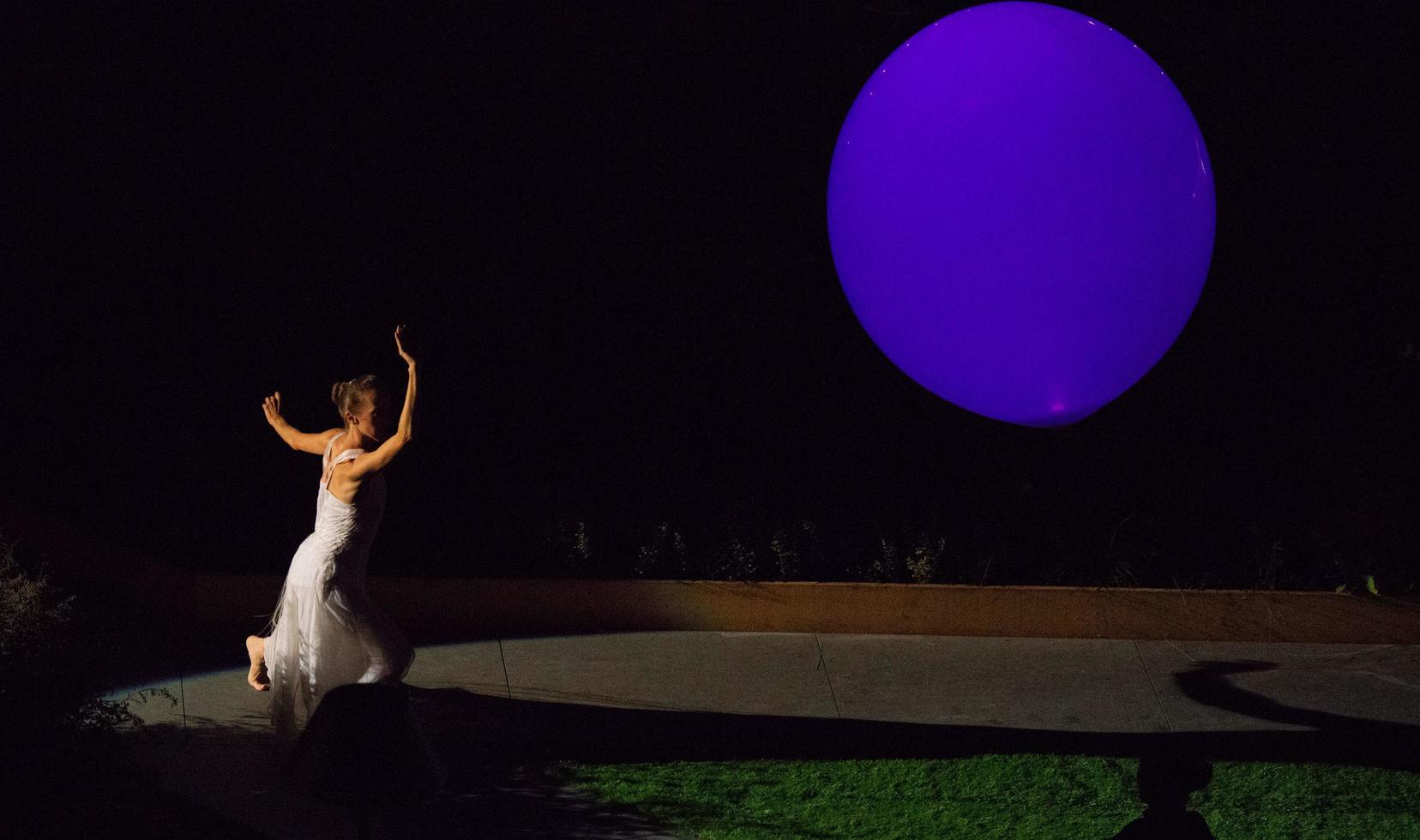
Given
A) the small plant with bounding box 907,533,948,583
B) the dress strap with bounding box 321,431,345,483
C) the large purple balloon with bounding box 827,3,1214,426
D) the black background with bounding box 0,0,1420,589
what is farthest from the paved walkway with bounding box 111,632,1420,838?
the large purple balloon with bounding box 827,3,1214,426

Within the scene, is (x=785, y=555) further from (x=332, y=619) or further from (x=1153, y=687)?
(x=332, y=619)

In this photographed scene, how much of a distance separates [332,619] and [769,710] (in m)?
2.01

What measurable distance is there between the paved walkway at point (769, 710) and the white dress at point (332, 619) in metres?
0.35

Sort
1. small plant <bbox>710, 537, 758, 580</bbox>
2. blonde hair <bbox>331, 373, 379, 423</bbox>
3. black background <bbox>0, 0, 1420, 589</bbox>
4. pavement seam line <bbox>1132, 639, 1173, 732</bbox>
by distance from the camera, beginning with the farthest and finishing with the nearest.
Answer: black background <bbox>0, 0, 1420, 589</bbox>, small plant <bbox>710, 537, 758, 580</bbox>, pavement seam line <bbox>1132, 639, 1173, 732</bbox>, blonde hair <bbox>331, 373, 379, 423</bbox>

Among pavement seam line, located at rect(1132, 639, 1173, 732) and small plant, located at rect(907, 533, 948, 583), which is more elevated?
small plant, located at rect(907, 533, 948, 583)

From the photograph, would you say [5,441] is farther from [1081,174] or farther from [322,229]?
[1081,174]

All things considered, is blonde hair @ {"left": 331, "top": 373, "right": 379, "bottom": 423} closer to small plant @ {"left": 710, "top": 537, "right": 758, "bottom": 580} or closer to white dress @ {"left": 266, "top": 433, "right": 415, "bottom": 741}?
white dress @ {"left": 266, "top": 433, "right": 415, "bottom": 741}

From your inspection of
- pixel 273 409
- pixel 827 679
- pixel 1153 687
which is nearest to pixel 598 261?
pixel 827 679

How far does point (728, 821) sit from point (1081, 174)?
2697 millimetres

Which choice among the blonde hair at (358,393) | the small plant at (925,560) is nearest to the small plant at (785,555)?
the small plant at (925,560)

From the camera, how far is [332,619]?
632 cm

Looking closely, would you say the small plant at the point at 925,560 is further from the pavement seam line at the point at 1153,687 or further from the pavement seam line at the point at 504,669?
the pavement seam line at the point at 504,669

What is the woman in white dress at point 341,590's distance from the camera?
622cm

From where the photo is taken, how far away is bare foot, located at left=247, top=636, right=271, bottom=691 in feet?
22.1
